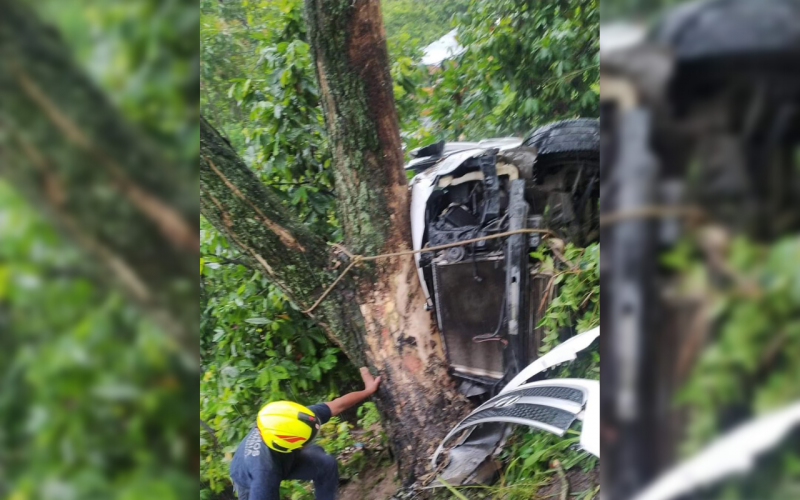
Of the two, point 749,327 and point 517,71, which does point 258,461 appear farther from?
point 517,71

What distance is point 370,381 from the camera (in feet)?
10.1

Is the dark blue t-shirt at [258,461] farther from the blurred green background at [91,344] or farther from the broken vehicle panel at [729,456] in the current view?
the broken vehicle panel at [729,456]

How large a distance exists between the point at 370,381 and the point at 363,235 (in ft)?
2.98

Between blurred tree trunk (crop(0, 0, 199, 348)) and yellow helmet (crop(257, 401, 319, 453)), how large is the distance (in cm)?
213

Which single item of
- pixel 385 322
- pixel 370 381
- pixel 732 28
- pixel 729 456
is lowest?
pixel 370 381

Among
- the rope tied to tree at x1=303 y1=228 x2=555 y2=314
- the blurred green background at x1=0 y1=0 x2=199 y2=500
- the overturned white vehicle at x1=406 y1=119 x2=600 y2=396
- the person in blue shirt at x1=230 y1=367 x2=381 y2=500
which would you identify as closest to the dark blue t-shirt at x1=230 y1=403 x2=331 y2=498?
the person in blue shirt at x1=230 y1=367 x2=381 y2=500

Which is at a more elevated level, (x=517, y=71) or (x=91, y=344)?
(x=517, y=71)

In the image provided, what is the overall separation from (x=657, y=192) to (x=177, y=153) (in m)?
0.66

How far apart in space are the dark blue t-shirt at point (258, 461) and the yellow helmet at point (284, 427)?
9cm

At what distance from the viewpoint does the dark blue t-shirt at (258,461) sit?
2699mm

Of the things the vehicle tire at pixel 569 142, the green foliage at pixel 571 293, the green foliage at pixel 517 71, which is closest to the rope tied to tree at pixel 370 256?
the green foliage at pixel 571 293

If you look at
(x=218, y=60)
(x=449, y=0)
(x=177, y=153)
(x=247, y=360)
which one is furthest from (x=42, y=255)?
(x=449, y=0)

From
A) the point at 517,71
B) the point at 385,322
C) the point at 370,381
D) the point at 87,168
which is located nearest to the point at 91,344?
the point at 87,168

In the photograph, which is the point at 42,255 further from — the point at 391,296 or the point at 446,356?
the point at 446,356
